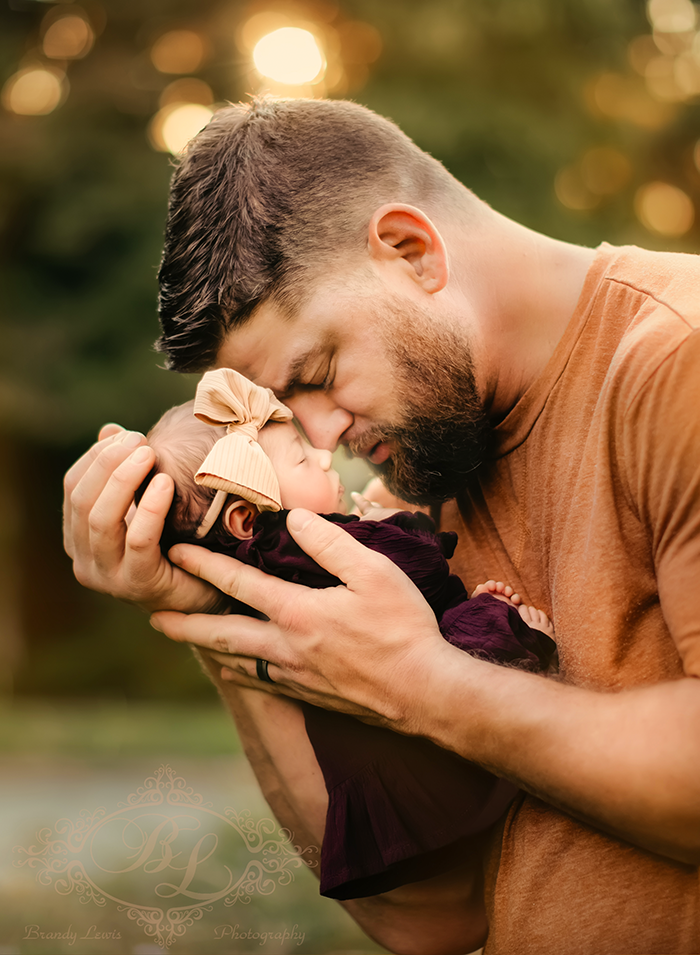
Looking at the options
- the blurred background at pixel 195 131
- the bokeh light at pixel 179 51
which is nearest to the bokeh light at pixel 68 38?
the blurred background at pixel 195 131

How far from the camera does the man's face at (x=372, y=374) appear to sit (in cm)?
95

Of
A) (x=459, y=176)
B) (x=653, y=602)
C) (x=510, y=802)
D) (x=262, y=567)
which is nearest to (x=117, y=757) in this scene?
(x=262, y=567)

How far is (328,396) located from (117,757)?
0.88m

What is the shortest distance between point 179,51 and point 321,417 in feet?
2.92

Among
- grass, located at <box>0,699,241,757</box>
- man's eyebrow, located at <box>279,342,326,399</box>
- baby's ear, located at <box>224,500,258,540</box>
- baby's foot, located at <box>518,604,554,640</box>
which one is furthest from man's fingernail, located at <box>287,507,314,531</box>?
grass, located at <box>0,699,241,757</box>

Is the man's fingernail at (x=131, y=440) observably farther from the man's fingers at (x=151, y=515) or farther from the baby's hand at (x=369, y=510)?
the baby's hand at (x=369, y=510)

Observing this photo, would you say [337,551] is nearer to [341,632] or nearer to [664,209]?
[341,632]

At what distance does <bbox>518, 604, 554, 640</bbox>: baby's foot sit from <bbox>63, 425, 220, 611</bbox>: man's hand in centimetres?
43

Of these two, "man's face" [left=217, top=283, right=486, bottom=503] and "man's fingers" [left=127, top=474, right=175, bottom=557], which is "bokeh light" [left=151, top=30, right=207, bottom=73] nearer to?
"man's face" [left=217, top=283, right=486, bottom=503]

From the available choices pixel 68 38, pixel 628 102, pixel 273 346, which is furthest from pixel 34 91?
pixel 628 102

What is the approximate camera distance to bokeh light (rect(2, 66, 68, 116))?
1473 millimetres

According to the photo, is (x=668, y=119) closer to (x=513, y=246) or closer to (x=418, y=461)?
(x=513, y=246)

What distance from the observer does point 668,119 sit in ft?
4.33

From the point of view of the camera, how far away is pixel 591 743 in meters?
0.68
